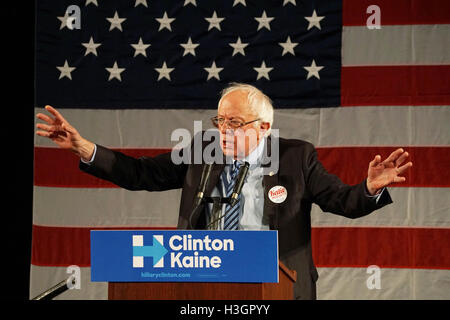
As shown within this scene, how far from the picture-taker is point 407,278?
4492 mm

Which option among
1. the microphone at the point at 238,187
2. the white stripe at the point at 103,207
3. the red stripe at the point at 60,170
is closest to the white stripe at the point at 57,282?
the white stripe at the point at 103,207

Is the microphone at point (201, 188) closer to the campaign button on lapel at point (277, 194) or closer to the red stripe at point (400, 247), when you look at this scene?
the campaign button on lapel at point (277, 194)

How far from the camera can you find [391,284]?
14.8 feet

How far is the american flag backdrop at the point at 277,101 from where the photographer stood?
4516 millimetres

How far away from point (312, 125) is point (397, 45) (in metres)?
0.81

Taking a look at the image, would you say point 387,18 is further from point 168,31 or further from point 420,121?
point 168,31

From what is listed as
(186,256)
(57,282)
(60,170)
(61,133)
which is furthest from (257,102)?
(57,282)

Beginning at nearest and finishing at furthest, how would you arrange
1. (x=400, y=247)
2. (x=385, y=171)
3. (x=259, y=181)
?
(x=385, y=171) < (x=259, y=181) < (x=400, y=247)

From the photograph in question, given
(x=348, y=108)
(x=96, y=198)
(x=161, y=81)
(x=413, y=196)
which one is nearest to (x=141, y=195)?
(x=96, y=198)

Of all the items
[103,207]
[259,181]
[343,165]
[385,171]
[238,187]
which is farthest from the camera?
[103,207]

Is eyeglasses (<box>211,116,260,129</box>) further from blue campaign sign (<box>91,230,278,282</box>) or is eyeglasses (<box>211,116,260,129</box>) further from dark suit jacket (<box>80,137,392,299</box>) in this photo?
blue campaign sign (<box>91,230,278,282</box>)

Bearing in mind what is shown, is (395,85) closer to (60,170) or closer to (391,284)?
(391,284)

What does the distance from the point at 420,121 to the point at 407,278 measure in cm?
108

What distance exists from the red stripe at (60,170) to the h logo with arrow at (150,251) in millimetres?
2597
